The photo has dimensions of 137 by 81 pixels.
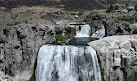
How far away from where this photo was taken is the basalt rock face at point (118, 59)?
2016 centimetres

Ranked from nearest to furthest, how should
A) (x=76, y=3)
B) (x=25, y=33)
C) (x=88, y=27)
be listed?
(x=25, y=33), (x=88, y=27), (x=76, y=3)

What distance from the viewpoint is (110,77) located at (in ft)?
68.4

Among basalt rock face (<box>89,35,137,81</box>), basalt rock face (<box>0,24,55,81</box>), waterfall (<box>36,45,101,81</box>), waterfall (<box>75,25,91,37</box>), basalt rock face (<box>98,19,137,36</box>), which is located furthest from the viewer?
waterfall (<box>75,25,91,37</box>)

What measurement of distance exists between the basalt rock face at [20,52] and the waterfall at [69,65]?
3.55ft

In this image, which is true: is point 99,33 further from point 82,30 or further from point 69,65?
point 69,65

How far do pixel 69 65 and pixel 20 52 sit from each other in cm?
474

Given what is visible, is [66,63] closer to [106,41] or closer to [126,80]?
[106,41]

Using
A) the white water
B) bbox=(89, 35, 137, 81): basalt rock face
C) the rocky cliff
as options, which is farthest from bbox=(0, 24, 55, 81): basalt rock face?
the rocky cliff

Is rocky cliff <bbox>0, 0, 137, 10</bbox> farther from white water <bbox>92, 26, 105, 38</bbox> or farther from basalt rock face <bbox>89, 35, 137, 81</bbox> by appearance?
basalt rock face <bbox>89, 35, 137, 81</bbox>

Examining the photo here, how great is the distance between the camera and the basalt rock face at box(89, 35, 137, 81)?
66.1 ft

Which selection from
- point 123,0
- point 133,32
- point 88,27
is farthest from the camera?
point 123,0

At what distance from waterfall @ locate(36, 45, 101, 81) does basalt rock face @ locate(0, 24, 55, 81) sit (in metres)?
1.08

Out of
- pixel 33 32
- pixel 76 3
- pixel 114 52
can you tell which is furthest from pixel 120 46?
pixel 76 3

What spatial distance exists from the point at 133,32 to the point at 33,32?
34.5 ft
